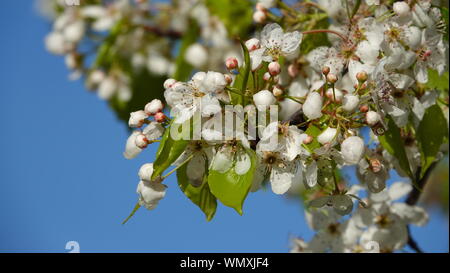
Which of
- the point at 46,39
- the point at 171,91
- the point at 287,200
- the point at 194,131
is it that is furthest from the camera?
the point at 46,39

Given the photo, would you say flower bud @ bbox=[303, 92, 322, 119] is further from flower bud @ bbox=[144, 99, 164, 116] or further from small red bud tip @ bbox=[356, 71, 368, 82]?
flower bud @ bbox=[144, 99, 164, 116]

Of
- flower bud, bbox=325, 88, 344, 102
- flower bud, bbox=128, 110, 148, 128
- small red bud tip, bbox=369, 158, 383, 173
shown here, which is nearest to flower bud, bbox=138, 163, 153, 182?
flower bud, bbox=128, 110, 148, 128

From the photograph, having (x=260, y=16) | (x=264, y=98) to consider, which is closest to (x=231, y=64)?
(x=264, y=98)

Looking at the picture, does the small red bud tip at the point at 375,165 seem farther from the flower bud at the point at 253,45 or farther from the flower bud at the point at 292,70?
the flower bud at the point at 292,70

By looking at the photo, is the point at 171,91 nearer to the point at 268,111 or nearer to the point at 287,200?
the point at 268,111

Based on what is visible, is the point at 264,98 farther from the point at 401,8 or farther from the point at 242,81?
the point at 401,8

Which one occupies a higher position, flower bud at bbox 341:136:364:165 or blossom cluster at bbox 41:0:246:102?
flower bud at bbox 341:136:364:165

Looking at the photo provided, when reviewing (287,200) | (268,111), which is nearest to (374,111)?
A: (268,111)
